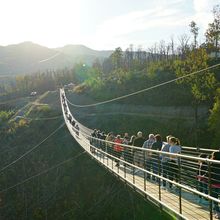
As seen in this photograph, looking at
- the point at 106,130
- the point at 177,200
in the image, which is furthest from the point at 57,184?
the point at 177,200

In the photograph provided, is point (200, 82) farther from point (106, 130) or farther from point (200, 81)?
point (106, 130)

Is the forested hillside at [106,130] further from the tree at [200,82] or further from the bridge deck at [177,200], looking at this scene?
the bridge deck at [177,200]

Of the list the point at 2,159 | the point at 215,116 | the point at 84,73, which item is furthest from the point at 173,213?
the point at 84,73

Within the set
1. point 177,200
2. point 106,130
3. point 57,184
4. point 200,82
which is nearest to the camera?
point 177,200

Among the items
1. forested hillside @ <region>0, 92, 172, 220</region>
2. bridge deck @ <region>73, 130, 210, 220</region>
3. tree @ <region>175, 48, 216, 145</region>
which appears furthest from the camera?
tree @ <region>175, 48, 216, 145</region>

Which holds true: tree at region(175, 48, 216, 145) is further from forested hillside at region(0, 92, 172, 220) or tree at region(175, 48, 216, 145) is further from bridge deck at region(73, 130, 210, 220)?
bridge deck at region(73, 130, 210, 220)

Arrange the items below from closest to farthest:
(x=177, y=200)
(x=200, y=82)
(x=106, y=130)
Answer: (x=177, y=200)
(x=200, y=82)
(x=106, y=130)

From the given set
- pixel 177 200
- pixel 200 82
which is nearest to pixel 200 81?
pixel 200 82

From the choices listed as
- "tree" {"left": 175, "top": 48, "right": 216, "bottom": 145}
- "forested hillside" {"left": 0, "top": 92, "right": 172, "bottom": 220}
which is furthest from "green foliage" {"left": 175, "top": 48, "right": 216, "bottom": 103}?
"forested hillside" {"left": 0, "top": 92, "right": 172, "bottom": 220}

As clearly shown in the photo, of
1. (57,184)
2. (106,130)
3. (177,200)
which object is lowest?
(57,184)

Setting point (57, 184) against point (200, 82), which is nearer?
point (200, 82)

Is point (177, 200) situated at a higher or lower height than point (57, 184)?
higher

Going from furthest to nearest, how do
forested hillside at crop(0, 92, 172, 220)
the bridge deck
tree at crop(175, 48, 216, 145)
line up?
tree at crop(175, 48, 216, 145), forested hillside at crop(0, 92, 172, 220), the bridge deck

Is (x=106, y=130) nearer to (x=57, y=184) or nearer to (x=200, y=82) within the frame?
(x=57, y=184)
